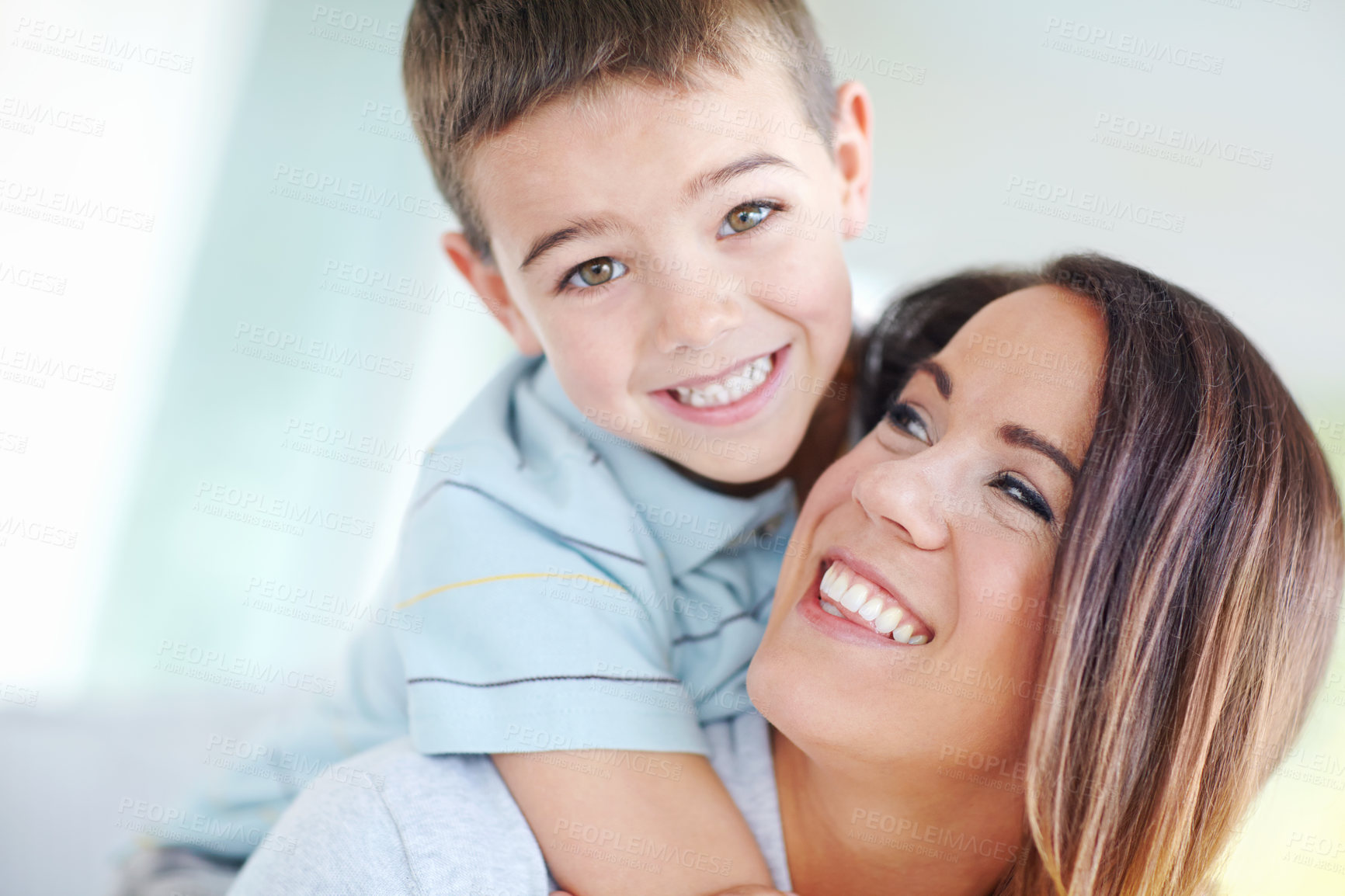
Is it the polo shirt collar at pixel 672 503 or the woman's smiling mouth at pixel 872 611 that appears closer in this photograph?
the woman's smiling mouth at pixel 872 611

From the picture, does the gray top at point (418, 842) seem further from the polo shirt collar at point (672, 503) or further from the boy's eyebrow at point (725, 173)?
the boy's eyebrow at point (725, 173)

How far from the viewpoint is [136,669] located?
8.52 feet

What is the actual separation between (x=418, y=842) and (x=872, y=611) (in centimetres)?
58

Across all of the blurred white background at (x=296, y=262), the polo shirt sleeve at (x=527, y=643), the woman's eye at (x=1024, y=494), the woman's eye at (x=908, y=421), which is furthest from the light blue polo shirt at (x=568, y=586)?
the blurred white background at (x=296, y=262)

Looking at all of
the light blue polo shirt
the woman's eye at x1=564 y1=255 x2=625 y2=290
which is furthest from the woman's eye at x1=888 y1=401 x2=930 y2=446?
the woman's eye at x1=564 y1=255 x2=625 y2=290

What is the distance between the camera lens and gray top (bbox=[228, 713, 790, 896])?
1.10 metres

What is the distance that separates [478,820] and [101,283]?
176 centimetres

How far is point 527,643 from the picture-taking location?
4.01 feet

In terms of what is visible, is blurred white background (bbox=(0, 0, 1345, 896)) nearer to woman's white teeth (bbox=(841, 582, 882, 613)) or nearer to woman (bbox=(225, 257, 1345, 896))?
woman (bbox=(225, 257, 1345, 896))

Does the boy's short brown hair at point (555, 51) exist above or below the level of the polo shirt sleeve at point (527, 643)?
above

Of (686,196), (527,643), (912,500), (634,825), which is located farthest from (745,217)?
(634,825)

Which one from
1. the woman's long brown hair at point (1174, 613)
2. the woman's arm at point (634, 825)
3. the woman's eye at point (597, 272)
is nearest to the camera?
the woman's long brown hair at point (1174, 613)

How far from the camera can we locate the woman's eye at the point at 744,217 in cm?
123

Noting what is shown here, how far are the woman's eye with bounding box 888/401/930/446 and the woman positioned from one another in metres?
0.03
